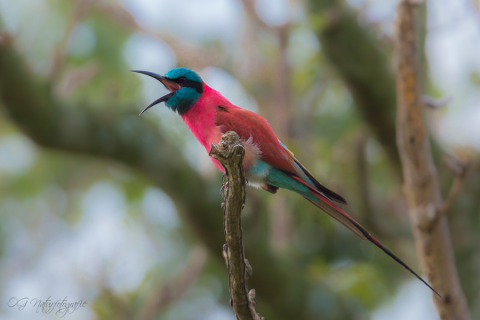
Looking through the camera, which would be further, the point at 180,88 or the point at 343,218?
the point at 180,88

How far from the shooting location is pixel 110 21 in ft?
30.7

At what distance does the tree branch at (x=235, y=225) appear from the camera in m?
2.49

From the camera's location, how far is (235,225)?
2516 mm

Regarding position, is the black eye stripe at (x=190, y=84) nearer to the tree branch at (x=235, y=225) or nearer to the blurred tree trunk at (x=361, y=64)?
the tree branch at (x=235, y=225)

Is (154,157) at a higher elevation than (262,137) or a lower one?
higher

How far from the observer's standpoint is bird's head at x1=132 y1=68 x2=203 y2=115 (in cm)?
342

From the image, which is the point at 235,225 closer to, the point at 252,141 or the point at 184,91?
the point at 252,141

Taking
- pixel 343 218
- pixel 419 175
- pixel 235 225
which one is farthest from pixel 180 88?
pixel 419 175

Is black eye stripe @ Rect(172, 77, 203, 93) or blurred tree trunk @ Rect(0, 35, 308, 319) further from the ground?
blurred tree trunk @ Rect(0, 35, 308, 319)

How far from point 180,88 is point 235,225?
4.47 feet

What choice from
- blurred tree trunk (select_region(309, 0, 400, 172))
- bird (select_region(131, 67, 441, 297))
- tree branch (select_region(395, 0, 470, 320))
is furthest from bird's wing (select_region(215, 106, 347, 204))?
blurred tree trunk (select_region(309, 0, 400, 172))

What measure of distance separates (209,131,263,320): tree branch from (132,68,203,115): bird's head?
0.97m

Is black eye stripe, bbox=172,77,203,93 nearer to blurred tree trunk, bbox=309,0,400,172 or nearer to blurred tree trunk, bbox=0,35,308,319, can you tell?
blurred tree trunk, bbox=0,35,308,319

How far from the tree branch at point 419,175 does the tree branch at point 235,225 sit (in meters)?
2.48
